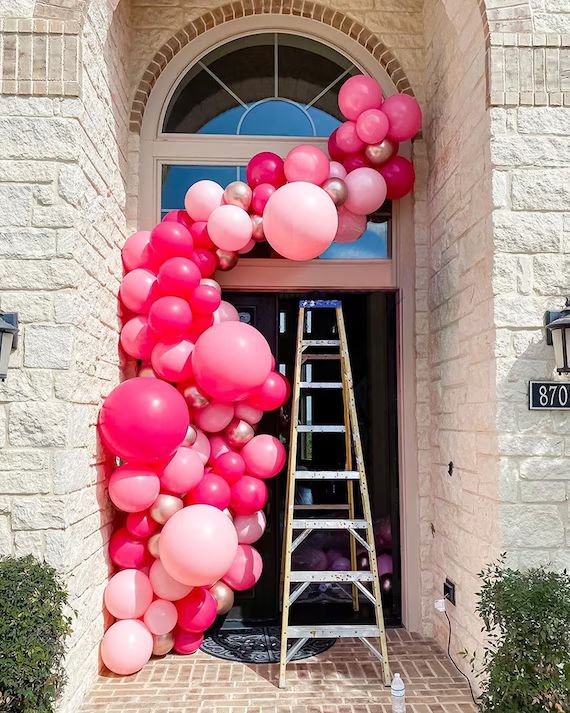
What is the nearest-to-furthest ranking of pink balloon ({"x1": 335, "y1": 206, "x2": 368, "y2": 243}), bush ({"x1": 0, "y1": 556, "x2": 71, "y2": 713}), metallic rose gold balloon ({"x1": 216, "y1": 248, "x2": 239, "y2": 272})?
bush ({"x1": 0, "y1": 556, "x2": 71, "y2": 713}) < metallic rose gold balloon ({"x1": 216, "y1": 248, "x2": 239, "y2": 272}) < pink balloon ({"x1": 335, "y1": 206, "x2": 368, "y2": 243})

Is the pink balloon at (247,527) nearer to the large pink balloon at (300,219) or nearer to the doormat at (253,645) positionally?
the doormat at (253,645)

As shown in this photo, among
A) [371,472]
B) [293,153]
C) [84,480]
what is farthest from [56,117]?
[371,472]

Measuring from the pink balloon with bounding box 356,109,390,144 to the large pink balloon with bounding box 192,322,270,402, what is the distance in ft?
4.95

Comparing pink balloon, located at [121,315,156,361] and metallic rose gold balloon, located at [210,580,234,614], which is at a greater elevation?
pink balloon, located at [121,315,156,361]

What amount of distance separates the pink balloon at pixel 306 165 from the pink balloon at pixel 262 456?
161 cm

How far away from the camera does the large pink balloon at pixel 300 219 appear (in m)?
3.60

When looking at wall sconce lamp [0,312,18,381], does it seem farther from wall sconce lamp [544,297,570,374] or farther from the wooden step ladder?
wall sconce lamp [544,297,570,374]

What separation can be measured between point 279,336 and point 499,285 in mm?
1767

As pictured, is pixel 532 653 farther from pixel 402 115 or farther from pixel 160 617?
pixel 402 115

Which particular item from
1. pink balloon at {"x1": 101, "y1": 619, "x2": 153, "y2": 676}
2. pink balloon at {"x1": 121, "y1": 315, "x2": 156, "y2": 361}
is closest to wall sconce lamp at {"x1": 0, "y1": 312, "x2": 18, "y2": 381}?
pink balloon at {"x1": 121, "y1": 315, "x2": 156, "y2": 361}

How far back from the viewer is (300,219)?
3586mm

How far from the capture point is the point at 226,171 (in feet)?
14.8

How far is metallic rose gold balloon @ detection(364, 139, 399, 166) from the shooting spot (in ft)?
13.5

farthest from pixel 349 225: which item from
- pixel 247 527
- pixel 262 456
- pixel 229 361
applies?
pixel 247 527
